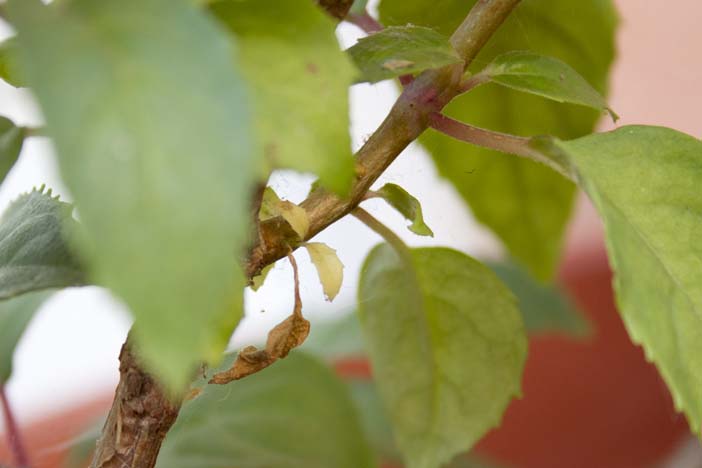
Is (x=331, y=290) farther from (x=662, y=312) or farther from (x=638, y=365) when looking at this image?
(x=638, y=365)

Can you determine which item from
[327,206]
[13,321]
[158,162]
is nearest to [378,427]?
[13,321]

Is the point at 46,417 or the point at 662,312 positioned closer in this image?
the point at 662,312

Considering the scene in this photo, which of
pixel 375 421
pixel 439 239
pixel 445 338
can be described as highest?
pixel 445 338

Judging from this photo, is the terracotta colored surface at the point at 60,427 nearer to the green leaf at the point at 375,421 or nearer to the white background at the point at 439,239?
the white background at the point at 439,239

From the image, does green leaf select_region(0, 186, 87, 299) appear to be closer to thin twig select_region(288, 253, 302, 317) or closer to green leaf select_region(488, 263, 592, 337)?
thin twig select_region(288, 253, 302, 317)

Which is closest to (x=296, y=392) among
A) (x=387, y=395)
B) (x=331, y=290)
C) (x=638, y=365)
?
(x=387, y=395)

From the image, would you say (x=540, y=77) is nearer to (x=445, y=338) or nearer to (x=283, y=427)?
(x=445, y=338)

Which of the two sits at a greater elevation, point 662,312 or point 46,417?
point 662,312
